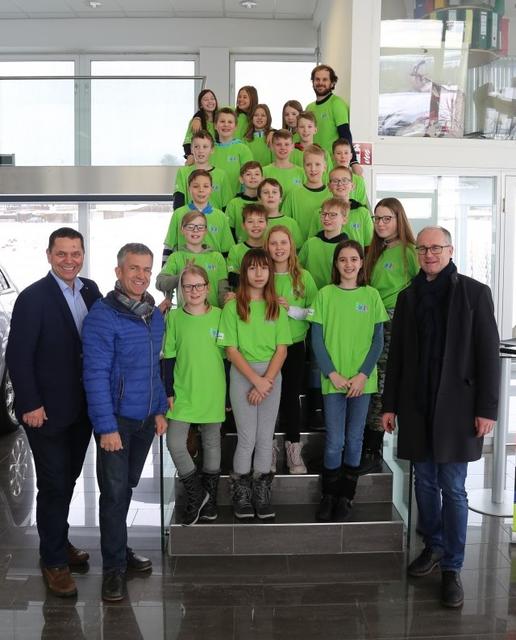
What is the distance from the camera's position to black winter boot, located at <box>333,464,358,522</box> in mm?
4078

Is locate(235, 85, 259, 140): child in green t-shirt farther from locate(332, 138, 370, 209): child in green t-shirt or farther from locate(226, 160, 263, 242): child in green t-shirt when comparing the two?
locate(226, 160, 263, 242): child in green t-shirt

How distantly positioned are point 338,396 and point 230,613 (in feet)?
4.13

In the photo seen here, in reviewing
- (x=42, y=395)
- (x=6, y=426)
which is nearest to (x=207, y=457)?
(x=42, y=395)

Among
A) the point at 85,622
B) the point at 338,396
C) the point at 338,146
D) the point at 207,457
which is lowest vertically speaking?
the point at 85,622

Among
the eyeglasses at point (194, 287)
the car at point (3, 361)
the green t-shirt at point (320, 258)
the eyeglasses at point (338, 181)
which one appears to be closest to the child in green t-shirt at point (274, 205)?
the green t-shirt at point (320, 258)

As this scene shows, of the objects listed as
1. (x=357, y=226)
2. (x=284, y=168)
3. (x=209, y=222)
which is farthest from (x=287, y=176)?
(x=209, y=222)

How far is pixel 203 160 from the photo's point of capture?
5340 millimetres

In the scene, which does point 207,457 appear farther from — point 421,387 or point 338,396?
point 421,387

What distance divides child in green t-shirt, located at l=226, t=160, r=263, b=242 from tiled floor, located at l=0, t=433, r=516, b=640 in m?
2.12

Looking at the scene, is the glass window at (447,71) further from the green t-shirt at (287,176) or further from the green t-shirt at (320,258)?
the green t-shirt at (320,258)

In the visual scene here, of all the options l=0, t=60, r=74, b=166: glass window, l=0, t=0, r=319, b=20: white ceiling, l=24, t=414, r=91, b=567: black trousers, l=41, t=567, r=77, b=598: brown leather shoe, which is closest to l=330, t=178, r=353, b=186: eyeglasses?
l=24, t=414, r=91, b=567: black trousers

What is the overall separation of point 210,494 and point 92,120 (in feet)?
21.0

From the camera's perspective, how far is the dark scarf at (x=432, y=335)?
3441mm

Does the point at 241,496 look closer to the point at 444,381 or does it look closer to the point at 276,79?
the point at 444,381
